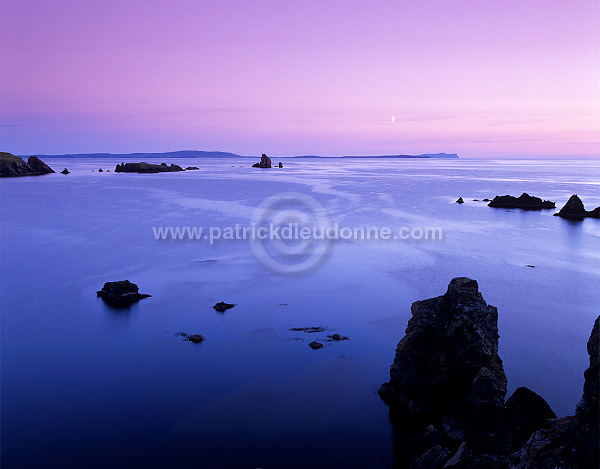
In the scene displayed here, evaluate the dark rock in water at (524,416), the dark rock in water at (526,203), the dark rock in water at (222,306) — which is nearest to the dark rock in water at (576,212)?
the dark rock in water at (526,203)

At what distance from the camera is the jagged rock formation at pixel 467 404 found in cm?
1220

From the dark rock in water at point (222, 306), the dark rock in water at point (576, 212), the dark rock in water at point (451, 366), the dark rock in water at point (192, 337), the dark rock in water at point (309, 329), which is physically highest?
the dark rock in water at point (576, 212)

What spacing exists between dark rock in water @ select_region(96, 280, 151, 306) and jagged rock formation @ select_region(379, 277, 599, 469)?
23.0 metres

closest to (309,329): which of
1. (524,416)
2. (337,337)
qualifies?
(337,337)

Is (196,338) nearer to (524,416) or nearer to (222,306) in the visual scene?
(222,306)

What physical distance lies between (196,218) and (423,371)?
6801 centimetres

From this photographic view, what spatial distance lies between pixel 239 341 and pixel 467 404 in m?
14.8

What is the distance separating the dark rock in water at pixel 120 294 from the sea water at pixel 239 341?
1.04 metres

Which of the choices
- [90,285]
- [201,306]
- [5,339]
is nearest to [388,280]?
[201,306]

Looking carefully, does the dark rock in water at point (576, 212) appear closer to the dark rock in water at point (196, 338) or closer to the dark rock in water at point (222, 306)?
the dark rock in water at point (222, 306)

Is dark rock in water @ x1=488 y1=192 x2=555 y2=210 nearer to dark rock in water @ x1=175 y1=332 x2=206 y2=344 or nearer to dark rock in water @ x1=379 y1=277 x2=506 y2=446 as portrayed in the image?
dark rock in water @ x1=379 y1=277 x2=506 y2=446

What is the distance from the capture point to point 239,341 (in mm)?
29172

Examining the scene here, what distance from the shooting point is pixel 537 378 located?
973 inches

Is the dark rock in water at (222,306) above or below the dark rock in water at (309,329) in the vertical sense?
above
